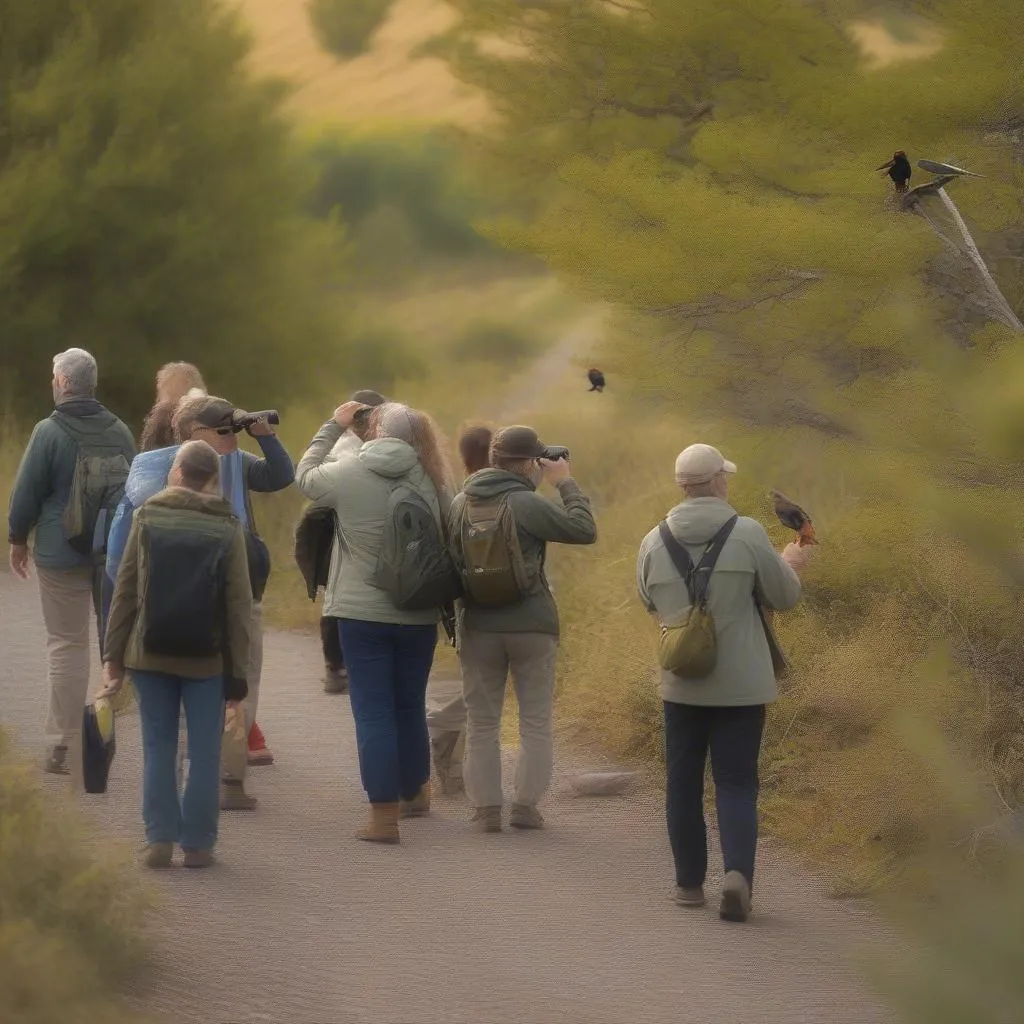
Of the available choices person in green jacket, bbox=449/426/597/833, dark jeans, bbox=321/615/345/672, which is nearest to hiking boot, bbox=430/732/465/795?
person in green jacket, bbox=449/426/597/833

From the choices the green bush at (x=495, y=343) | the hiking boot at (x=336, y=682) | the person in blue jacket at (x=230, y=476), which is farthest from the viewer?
the green bush at (x=495, y=343)

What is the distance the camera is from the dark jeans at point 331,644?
439 inches

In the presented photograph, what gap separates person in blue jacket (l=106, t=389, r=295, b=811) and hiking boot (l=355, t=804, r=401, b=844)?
0.75 meters

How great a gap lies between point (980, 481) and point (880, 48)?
557 centimetres

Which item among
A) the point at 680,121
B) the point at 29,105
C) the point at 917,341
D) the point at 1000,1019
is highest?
the point at 29,105

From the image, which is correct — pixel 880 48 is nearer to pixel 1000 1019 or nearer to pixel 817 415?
pixel 817 415

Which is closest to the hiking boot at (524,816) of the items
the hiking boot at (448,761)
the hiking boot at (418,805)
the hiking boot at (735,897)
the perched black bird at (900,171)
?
the hiking boot at (418,805)

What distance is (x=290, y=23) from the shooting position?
2889 inches

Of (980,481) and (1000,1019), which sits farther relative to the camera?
(980,481)

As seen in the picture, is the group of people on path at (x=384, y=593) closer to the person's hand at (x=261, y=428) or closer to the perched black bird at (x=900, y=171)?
the person's hand at (x=261, y=428)

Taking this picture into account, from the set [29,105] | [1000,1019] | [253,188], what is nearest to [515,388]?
[253,188]

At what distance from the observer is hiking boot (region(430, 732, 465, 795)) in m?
9.46

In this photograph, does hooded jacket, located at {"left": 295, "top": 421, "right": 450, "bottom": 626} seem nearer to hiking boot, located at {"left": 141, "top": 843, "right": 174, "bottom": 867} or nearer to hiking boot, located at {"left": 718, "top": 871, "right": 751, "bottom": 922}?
hiking boot, located at {"left": 141, "top": 843, "right": 174, "bottom": 867}

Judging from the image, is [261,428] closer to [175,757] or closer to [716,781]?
[175,757]
